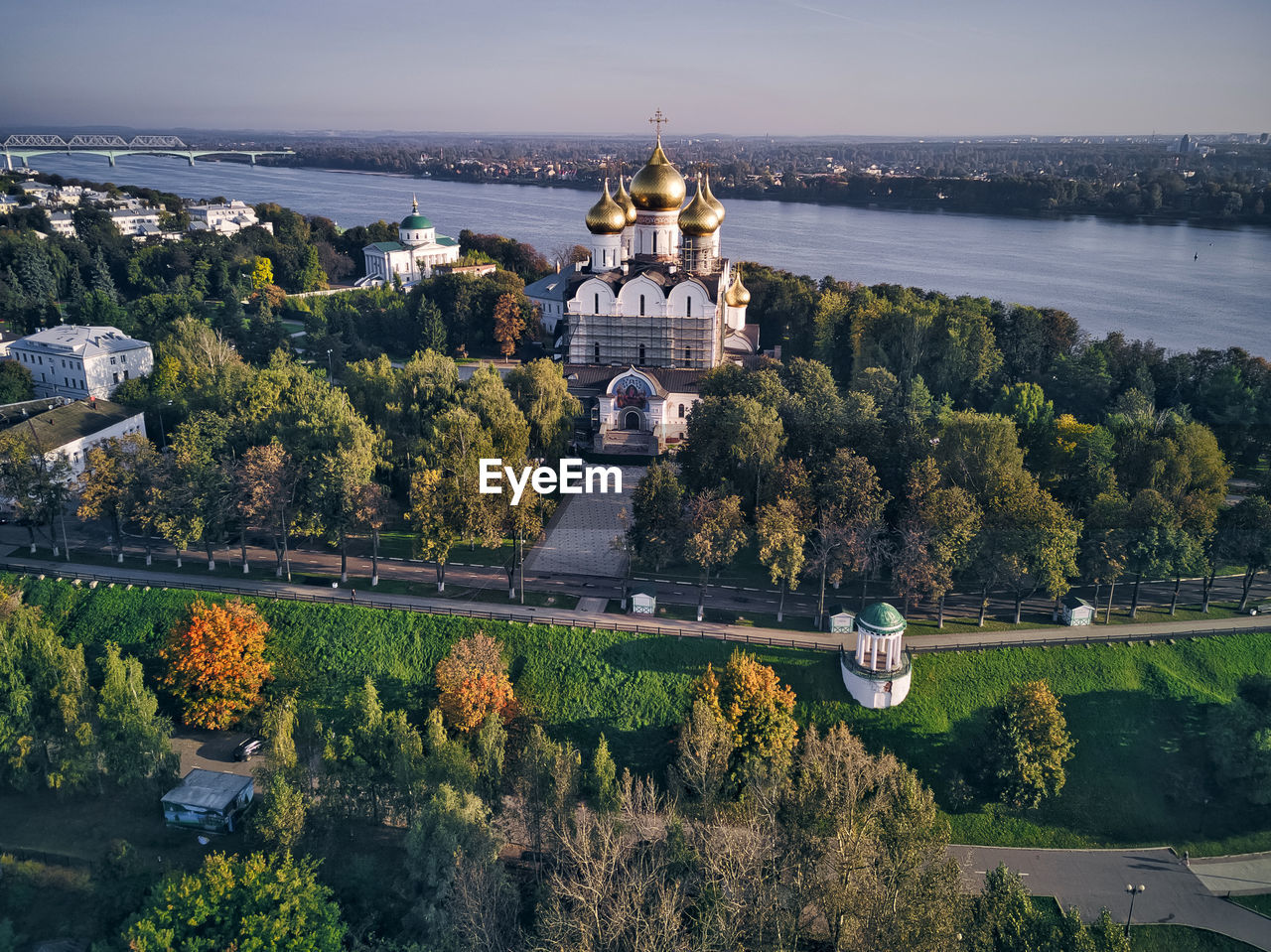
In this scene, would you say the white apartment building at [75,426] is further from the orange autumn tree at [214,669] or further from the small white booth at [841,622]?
the small white booth at [841,622]

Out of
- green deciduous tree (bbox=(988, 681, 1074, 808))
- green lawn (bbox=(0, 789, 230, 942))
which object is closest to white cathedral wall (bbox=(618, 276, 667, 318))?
green deciduous tree (bbox=(988, 681, 1074, 808))

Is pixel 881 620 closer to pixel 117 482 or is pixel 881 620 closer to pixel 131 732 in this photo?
pixel 131 732

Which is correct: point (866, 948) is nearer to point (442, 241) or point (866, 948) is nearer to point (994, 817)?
point (994, 817)

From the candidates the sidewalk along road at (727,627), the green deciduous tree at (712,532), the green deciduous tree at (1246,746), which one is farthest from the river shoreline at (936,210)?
the green deciduous tree at (712,532)

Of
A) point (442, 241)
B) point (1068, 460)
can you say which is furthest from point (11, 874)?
point (442, 241)

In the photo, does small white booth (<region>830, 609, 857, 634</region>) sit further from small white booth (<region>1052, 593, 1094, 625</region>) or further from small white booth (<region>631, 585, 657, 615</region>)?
small white booth (<region>1052, 593, 1094, 625</region>)

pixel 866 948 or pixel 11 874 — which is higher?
pixel 866 948
